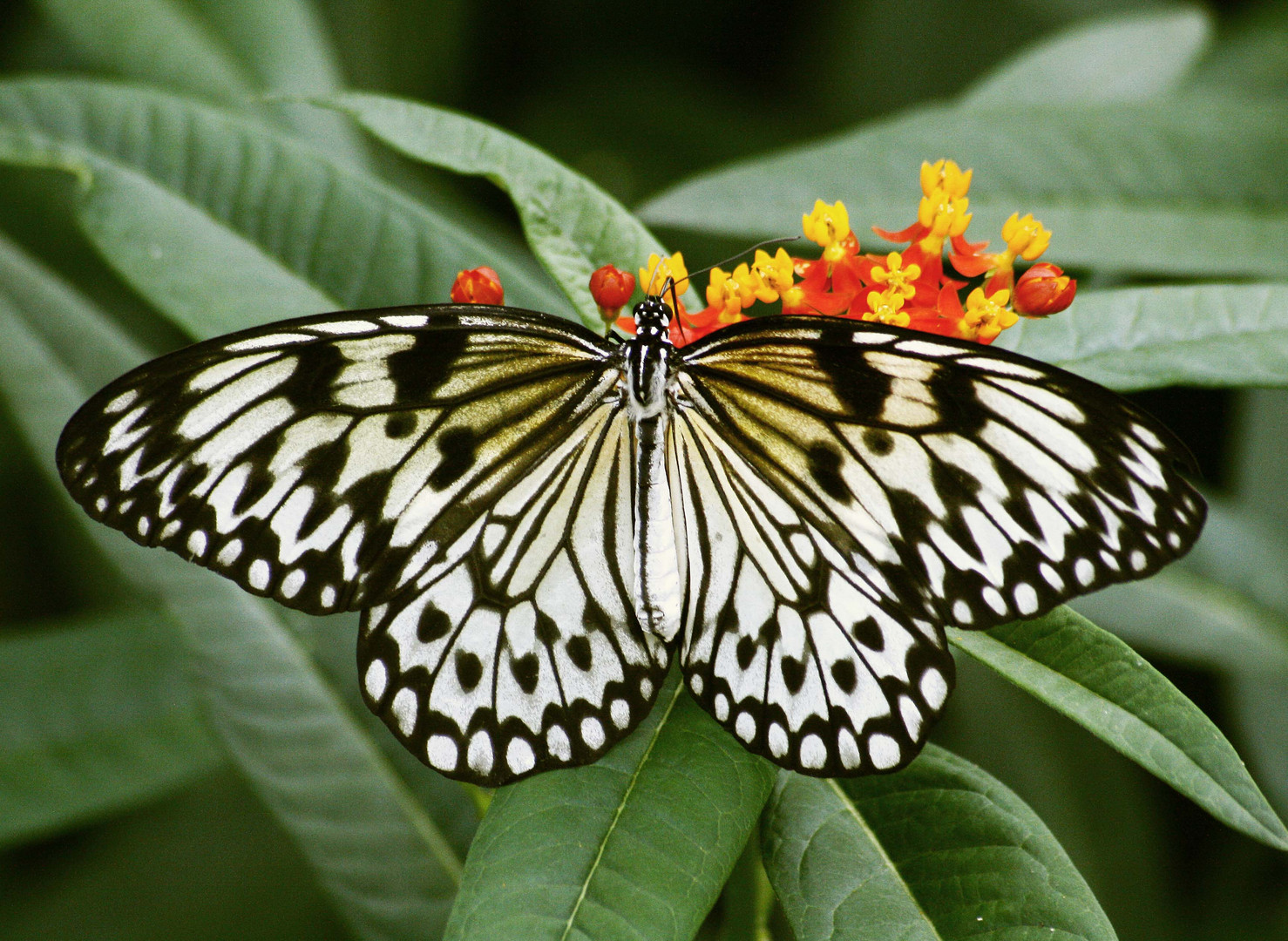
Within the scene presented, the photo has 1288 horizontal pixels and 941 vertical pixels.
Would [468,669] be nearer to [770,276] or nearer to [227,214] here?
[770,276]

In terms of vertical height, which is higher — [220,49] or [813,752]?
[220,49]

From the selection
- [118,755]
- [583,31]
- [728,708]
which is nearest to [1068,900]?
[728,708]

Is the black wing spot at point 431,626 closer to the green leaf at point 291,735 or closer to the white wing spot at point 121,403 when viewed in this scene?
the white wing spot at point 121,403

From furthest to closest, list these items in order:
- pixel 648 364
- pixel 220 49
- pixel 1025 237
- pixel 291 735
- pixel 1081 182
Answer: pixel 220 49 → pixel 1081 182 → pixel 291 735 → pixel 1025 237 → pixel 648 364

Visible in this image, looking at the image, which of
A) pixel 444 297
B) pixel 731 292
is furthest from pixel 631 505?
pixel 444 297

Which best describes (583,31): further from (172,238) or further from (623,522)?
(623,522)

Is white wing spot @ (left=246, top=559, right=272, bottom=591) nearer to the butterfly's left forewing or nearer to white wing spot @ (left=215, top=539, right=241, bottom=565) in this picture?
white wing spot @ (left=215, top=539, right=241, bottom=565)

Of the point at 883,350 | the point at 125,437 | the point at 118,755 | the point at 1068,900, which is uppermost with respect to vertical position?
the point at 883,350
